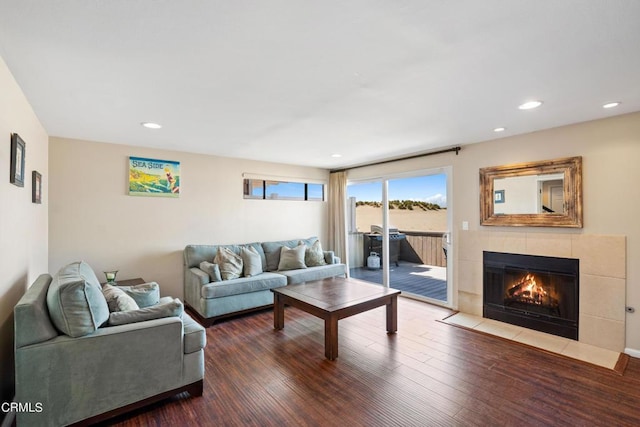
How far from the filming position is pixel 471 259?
4.04 meters

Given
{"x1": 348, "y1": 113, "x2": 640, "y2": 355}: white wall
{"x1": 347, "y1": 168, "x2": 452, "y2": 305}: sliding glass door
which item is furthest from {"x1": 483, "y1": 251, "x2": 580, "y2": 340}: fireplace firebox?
{"x1": 347, "y1": 168, "x2": 452, "y2": 305}: sliding glass door

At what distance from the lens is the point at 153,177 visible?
13.8ft

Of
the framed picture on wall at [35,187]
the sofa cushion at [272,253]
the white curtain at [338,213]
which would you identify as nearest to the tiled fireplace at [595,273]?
Result: the white curtain at [338,213]

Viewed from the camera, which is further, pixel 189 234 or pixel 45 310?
pixel 189 234

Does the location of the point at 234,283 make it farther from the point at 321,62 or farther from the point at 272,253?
the point at 321,62

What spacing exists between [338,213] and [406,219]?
4.73 ft

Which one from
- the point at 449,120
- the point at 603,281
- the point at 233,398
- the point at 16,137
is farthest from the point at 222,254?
the point at 603,281

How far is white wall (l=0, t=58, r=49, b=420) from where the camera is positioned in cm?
186

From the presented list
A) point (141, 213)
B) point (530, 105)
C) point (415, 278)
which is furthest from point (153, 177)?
point (415, 278)

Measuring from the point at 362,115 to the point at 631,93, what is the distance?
2133 mm

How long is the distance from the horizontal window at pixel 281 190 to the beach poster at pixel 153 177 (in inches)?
44.8

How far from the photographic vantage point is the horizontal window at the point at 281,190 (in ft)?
17.1

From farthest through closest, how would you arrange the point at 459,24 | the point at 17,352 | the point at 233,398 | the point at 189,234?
the point at 189,234
the point at 233,398
the point at 17,352
the point at 459,24

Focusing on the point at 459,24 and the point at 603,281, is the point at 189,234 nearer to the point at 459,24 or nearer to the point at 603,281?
the point at 459,24
